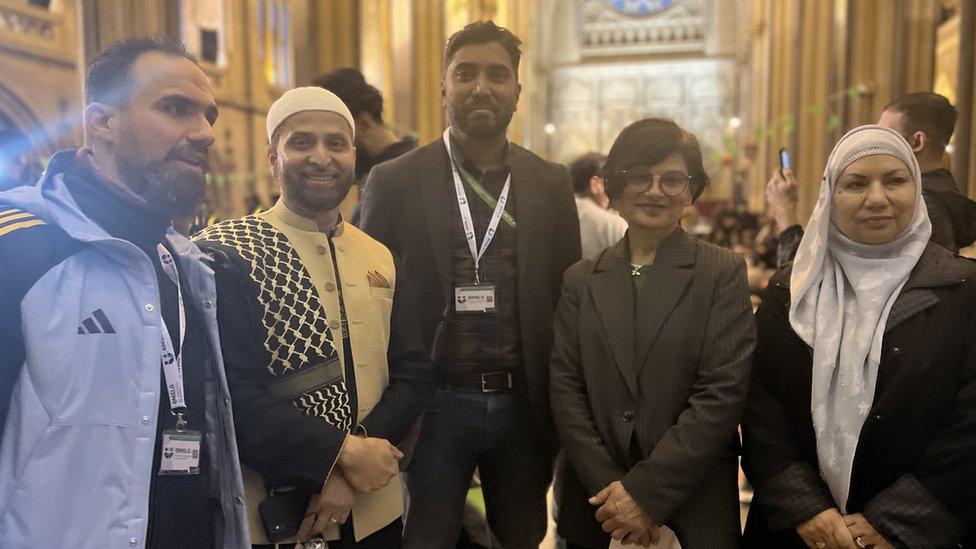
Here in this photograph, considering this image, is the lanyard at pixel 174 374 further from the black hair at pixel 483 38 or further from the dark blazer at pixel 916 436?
the dark blazer at pixel 916 436

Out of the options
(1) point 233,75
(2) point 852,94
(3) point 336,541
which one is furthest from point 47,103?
(3) point 336,541

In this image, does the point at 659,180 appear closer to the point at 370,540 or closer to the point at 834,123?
the point at 370,540

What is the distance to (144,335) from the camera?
5.53ft

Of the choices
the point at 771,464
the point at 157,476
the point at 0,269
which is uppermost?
the point at 0,269

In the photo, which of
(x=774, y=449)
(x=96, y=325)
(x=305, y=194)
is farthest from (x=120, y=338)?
(x=774, y=449)

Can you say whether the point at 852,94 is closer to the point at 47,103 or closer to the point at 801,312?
the point at 801,312

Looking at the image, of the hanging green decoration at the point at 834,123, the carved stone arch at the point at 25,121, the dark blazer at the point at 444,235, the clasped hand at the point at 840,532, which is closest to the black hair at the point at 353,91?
the dark blazer at the point at 444,235

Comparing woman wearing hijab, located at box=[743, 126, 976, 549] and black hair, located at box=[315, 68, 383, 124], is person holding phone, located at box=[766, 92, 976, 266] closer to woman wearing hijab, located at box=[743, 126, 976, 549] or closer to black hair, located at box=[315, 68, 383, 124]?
woman wearing hijab, located at box=[743, 126, 976, 549]

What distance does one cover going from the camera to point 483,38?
106 inches

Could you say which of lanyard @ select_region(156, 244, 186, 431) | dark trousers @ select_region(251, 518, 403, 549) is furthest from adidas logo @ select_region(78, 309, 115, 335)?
dark trousers @ select_region(251, 518, 403, 549)

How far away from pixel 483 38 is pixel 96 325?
165 cm

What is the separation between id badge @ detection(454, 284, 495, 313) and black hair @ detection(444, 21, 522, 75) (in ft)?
2.64

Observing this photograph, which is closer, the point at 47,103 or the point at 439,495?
the point at 439,495

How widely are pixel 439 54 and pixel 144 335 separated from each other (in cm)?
1219
